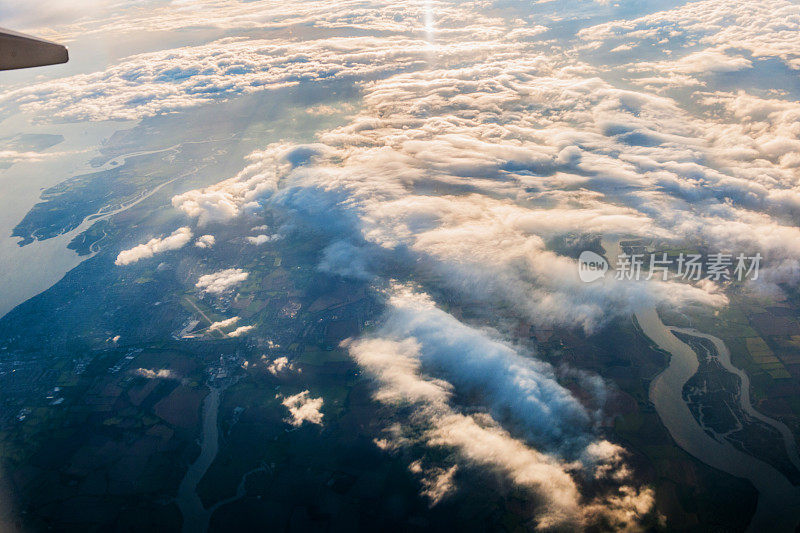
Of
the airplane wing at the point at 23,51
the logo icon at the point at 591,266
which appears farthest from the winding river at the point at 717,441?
the airplane wing at the point at 23,51

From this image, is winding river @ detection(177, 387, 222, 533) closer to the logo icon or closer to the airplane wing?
the airplane wing

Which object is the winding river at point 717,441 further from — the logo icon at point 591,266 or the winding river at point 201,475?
the winding river at point 201,475

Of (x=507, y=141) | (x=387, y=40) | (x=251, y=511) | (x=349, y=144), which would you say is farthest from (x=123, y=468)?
(x=387, y=40)

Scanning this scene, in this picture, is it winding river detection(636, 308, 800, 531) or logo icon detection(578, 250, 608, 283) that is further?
logo icon detection(578, 250, 608, 283)

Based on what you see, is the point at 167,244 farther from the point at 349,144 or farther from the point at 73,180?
the point at 73,180

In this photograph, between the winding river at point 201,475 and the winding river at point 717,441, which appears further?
the winding river at point 201,475

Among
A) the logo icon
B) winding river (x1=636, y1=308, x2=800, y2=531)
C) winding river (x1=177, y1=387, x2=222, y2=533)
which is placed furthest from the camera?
the logo icon

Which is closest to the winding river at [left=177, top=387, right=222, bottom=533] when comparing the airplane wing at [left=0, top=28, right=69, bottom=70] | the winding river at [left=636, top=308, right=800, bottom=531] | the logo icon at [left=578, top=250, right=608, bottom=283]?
the airplane wing at [left=0, top=28, right=69, bottom=70]
